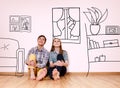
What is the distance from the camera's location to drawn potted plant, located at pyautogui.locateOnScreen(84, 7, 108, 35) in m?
4.47

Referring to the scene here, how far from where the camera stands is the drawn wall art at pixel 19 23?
4.43 meters

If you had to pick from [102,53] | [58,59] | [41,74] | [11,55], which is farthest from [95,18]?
[11,55]

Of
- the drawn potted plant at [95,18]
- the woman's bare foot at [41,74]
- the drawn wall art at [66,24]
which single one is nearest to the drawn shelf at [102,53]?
the drawn potted plant at [95,18]

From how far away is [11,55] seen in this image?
4434mm

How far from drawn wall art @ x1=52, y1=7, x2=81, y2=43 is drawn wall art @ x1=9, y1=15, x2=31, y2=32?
47 cm

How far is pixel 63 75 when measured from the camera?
167 inches

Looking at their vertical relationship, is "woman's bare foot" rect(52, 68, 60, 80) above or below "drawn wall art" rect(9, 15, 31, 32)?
below

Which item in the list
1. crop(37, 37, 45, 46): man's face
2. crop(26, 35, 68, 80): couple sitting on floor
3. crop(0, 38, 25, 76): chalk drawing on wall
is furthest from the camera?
crop(0, 38, 25, 76): chalk drawing on wall

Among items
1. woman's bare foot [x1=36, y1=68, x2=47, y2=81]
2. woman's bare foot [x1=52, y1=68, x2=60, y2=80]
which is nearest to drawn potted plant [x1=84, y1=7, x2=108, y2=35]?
woman's bare foot [x1=52, y1=68, x2=60, y2=80]

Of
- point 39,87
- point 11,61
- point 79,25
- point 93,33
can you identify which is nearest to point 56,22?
point 79,25

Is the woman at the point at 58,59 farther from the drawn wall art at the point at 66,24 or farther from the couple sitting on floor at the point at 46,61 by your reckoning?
the drawn wall art at the point at 66,24

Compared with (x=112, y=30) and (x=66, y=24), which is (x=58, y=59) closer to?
(x=66, y=24)

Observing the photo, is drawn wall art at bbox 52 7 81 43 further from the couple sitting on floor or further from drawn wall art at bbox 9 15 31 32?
drawn wall art at bbox 9 15 31 32

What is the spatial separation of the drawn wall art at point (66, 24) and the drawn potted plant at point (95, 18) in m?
0.22
